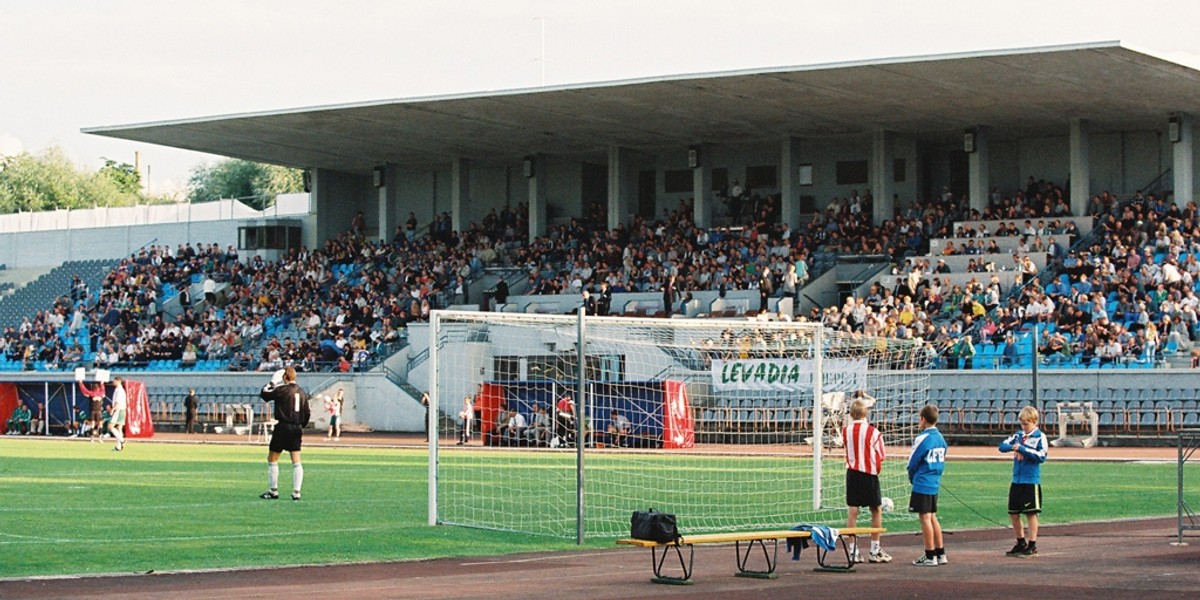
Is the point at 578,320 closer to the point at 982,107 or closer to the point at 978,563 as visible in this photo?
the point at 978,563

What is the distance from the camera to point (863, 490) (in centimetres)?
1739

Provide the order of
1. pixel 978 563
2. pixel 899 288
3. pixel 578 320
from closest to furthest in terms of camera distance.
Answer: pixel 978 563 → pixel 578 320 → pixel 899 288

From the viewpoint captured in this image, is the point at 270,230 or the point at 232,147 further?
the point at 270,230

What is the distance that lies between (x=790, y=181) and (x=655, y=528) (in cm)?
4234

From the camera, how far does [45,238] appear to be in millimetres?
77375

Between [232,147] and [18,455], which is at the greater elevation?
[232,147]

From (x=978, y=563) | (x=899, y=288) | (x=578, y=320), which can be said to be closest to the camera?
(x=978, y=563)

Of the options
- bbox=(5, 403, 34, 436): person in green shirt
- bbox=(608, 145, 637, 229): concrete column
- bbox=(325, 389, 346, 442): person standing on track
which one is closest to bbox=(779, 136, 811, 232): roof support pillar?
bbox=(608, 145, 637, 229): concrete column

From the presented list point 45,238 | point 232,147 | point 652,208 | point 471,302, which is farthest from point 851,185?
point 45,238

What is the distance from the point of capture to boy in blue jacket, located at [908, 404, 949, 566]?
53.7 ft

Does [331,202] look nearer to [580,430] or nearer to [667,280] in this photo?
[667,280]

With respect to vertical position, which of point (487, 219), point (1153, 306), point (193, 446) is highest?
point (487, 219)

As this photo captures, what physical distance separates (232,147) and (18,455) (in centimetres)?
2499

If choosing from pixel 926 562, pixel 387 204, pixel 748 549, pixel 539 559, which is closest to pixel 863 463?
pixel 926 562
